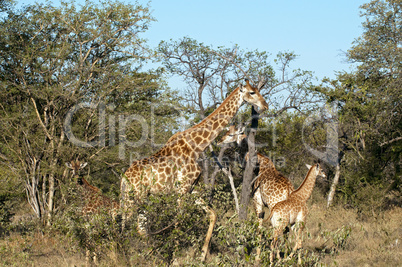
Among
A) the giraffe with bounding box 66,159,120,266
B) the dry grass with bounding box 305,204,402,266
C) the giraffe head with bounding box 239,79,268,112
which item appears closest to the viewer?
the dry grass with bounding box 305,204,402,266

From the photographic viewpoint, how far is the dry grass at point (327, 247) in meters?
7.01

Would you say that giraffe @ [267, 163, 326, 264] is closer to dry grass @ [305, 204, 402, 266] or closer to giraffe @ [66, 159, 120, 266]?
dry grass @ [305, 204, 402, 266]

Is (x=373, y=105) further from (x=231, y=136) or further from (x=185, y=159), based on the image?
(x=185, y=159)

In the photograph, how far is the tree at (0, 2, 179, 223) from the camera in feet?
39.3

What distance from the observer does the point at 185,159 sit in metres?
8.19

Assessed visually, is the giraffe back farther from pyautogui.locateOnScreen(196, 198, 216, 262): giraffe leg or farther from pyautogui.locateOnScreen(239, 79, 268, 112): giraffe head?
pyautogui.locateOnScreen(196, 198, 216, 262): giraffe leg

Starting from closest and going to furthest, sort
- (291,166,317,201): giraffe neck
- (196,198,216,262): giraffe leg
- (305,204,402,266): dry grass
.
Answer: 1. (305,204,402,266): dry grass
2. (196,198,216,262): giraffe leg
3. (291,166,317,201): giraffe neck

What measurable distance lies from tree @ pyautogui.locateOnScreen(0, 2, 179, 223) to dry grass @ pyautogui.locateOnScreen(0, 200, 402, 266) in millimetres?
1944

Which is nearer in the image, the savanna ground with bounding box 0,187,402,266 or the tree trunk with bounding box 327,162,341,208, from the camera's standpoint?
the savanna ground with bounding box 0,187,402,266

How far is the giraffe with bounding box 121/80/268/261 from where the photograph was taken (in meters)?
7.74

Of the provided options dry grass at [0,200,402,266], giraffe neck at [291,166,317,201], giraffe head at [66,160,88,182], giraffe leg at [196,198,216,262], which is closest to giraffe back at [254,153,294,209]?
giraffe neck at [291,166,317,201]

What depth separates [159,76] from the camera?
14.8m

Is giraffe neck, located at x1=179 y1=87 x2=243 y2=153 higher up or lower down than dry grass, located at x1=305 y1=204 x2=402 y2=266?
higher up

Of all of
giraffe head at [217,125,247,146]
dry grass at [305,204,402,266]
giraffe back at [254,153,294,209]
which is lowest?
dry grass at [305,204,402,266]
